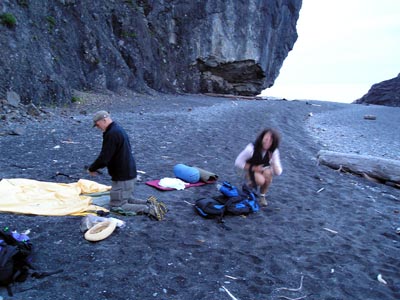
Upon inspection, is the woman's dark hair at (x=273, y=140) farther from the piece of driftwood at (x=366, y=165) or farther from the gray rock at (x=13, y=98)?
the gray rock at (x=13, y=98)

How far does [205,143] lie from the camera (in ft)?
36.6

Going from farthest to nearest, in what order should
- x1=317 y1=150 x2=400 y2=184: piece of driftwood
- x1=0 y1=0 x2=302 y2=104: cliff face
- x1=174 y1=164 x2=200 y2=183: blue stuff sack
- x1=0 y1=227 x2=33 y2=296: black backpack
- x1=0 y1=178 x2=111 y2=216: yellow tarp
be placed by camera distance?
x1=0 y1=0 x2=302 y2=104: cliff face → x1=317 y1=150 x2=400 y2=184: piece of driftwood → x1=174 y1=164 x2=200 y2=183: blue stuff sack → x1=0 y1=178 x2=111 y2=216: yellow tarp → x1=0 y1=227 x2=33 y2=296: black backpack

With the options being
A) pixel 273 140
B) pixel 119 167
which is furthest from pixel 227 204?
pixel 119 167

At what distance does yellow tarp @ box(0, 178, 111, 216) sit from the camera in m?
5.19

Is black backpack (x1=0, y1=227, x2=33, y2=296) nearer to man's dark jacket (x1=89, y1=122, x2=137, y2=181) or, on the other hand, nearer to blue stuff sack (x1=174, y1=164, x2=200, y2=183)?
man's dark jacket (x1=89, y1=122, x2=137, y2=181)

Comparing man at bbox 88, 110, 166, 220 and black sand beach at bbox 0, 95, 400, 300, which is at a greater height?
man at bbox 88, 110, 166, 220

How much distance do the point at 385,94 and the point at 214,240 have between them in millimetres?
54276

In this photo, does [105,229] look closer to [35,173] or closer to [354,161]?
[35,173]

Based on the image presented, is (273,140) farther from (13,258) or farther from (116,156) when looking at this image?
(13,258)

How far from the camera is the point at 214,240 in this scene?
4.90m

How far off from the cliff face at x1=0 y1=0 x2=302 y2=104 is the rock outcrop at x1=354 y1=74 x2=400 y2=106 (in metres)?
15.5

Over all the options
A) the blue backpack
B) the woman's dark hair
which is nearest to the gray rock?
the blue backpack

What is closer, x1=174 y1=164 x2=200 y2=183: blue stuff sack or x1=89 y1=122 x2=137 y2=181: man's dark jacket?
x1=89 y1=122 x2=137 y2=181: man's dark jacket

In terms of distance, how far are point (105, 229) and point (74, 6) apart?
17.4m
